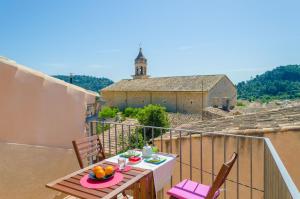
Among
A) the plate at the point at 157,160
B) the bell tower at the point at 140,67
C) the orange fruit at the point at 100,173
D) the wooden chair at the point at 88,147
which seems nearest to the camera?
the orange fruit at the point at 100,173

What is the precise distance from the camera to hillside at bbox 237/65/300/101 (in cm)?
4206

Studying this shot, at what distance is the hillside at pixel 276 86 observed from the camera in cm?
4206

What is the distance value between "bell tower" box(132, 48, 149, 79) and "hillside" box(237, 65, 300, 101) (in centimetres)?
2405

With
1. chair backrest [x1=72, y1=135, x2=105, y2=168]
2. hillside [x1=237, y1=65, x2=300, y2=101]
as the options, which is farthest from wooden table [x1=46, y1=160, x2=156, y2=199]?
hillside [x1=237, y1=65, x2=300, y2=101]

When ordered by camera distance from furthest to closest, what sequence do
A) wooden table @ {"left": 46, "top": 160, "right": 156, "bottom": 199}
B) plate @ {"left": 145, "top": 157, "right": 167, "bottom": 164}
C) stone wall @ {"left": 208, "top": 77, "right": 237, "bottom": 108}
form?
stone wall @ {"left": 208, "top": 77, "right": 237, "bottom": 108}
plate @ {"left": 145, "top": 157, "right": 167, "bottom": 164}
wooden table @ {"left": 46, "top": 160, "right": 156, "bottom": 199}

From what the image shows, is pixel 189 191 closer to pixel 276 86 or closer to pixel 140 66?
pixel 140 66

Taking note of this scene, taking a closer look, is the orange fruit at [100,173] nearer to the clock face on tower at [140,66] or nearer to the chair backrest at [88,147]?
the chair backrest at [88,147]

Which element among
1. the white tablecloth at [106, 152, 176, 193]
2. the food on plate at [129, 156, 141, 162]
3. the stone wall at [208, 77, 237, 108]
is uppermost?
the stone wall at [208, 77, 237, 108]

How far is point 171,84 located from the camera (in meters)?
25.9

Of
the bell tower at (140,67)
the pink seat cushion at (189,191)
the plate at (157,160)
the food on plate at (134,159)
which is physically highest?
the bell tower at (140,67)

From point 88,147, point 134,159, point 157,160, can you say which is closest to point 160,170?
point 157,160

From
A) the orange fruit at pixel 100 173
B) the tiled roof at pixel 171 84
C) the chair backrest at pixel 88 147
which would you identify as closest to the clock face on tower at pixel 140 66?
the tiled roof at pixel 171 84

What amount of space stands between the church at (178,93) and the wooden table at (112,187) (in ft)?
66.1

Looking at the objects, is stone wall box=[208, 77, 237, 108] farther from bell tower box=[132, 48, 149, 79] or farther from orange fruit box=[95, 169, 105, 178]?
orange fruit box=[95, 169, 105, 178]
